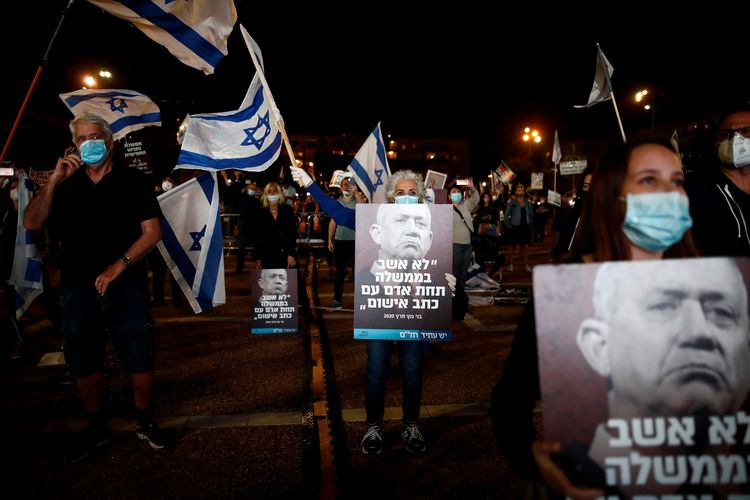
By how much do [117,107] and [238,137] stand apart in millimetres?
2314

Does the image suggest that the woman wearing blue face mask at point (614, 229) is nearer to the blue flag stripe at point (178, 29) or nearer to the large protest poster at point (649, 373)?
the large protest poster at point (649, 373)

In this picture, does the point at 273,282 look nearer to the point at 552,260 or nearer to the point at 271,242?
the point at 271,242

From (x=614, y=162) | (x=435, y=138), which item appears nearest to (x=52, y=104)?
(x=614, y=162)

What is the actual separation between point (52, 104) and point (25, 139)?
11.2 feet

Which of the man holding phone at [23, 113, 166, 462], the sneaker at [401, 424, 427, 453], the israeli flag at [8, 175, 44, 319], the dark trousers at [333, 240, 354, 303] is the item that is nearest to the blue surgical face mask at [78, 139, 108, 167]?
the man holding phone at [23, 113, 166, 462]

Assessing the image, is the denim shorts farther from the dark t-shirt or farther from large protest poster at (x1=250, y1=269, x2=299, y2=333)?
large protest poster at (x1=250, y1=269, x2=299, y2=333)

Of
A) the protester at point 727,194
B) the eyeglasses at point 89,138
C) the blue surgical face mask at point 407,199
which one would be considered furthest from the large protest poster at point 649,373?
the eyeglasses at point 89,138

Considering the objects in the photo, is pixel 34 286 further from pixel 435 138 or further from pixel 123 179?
pixel 435 138

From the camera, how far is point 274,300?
637 centimetres

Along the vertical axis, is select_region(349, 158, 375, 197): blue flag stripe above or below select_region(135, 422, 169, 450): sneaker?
above

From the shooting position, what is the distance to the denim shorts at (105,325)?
131 inches

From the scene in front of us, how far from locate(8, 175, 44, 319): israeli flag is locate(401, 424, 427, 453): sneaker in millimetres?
5069

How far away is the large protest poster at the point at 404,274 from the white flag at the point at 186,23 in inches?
98.2

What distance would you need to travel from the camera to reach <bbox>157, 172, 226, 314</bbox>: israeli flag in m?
4.61
